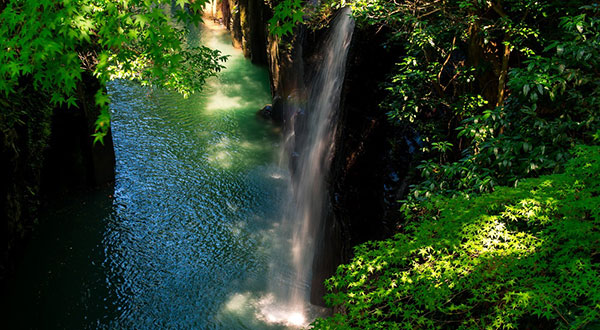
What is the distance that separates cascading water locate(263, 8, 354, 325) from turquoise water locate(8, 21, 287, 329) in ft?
1.69

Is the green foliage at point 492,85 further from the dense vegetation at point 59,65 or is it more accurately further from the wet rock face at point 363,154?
the dense vegetation at point 59,65

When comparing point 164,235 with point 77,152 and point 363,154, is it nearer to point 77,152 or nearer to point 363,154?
point 77,152

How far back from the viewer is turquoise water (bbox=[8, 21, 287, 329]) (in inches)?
349

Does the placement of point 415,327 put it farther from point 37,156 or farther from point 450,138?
point 37,156

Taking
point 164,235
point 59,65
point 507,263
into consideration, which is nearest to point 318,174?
point 164,235

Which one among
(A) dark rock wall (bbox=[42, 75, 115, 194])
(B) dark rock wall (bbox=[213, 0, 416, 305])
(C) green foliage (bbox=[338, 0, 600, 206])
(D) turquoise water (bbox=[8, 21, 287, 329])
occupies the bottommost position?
(D) turquoise water (bbox=[8, 21, 287, 329])

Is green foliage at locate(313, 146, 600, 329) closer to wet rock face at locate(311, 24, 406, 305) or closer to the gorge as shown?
the gorge

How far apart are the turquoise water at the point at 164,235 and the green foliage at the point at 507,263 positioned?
508 cm

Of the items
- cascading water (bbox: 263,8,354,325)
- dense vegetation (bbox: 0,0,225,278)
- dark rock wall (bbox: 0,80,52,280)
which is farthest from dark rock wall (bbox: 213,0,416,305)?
dark rock wall (bbox: 0,80,52,280)

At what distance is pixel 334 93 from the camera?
1038cm

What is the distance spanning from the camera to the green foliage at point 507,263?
341 centimetres

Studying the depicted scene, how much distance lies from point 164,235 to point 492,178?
8.18 m

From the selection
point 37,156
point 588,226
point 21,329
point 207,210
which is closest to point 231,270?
point 207,210

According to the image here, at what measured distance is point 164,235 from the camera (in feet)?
35.8
